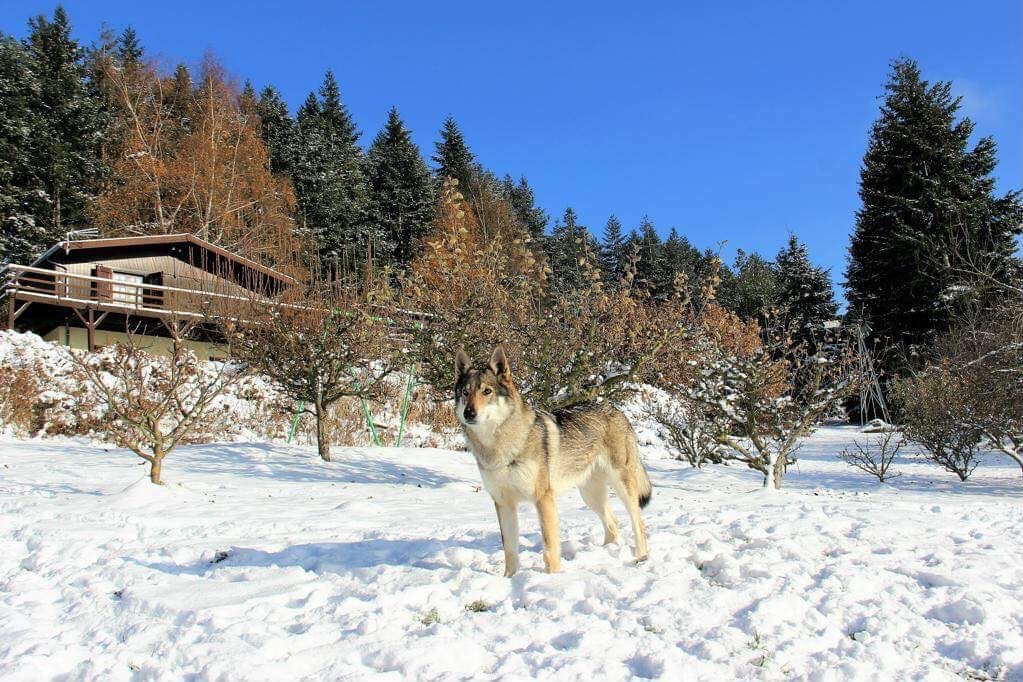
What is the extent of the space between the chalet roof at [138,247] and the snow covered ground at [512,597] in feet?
72.6

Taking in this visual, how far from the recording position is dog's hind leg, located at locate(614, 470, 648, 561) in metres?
5.16

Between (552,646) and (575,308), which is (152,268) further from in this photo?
(552,646)

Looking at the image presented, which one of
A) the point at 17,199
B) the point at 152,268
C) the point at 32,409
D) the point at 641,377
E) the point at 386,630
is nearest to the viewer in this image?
the point at 386,630

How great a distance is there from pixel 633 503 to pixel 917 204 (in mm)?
35040

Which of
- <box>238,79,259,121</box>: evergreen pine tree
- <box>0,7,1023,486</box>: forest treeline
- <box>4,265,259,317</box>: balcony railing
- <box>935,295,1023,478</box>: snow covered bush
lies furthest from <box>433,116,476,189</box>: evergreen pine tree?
<box>935,295,1023,478</box>: snow covered bush

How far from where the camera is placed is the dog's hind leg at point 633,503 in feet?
16.9

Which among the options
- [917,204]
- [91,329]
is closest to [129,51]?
[91,329]

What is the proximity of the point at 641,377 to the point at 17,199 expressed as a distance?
3424 centimetres

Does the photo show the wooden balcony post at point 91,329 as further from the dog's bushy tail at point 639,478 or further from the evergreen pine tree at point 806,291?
the evergreen pine tree at point 806,291

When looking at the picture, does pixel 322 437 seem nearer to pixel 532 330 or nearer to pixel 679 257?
pixel 532 330

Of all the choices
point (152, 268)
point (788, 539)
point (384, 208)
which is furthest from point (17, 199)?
point (788, 539)

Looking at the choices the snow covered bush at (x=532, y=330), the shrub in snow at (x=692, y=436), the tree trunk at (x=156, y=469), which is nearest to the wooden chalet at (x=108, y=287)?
the snow covered bush at (x=532, y=330)

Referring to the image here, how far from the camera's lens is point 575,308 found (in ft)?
44.0

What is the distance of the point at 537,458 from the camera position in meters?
5.14
